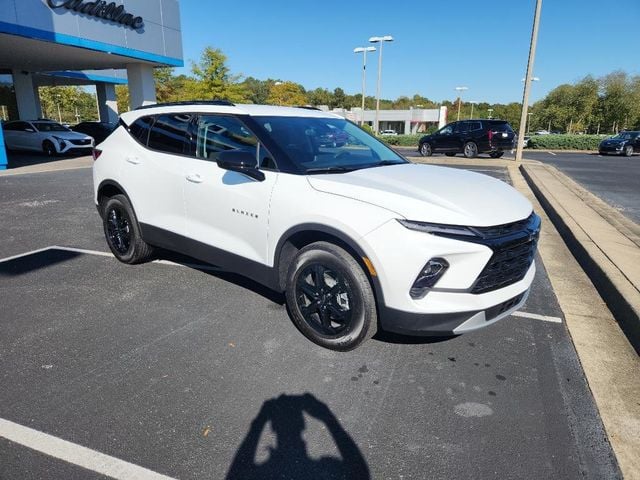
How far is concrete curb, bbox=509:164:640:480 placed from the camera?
95.2 inches

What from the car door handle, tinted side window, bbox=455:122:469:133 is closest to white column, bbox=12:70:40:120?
tinted side window, bbox=455:122:469:133

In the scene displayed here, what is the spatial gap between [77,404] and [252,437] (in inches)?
44.0

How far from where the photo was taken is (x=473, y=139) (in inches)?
806

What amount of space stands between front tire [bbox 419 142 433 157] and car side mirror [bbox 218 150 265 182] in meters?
20.1

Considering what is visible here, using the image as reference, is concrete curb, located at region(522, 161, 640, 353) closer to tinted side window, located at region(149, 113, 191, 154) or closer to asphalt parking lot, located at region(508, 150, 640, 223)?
asphalt parking lot, located at region(508, 150, 640, 223)

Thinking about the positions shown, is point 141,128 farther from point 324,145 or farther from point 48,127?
point 48,127

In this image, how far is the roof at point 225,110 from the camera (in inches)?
154

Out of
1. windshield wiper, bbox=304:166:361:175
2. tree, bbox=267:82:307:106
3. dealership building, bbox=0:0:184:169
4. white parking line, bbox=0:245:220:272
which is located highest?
tree, bbox=267:82:307:106

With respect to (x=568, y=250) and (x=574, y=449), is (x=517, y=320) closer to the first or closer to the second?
(x=574, y=449)

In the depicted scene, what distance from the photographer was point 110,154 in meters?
4.97

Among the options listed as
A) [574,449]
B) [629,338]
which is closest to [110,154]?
[574,449]

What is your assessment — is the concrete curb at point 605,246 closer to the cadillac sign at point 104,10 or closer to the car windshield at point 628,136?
the cadillac sign at point 104,10

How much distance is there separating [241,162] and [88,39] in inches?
668

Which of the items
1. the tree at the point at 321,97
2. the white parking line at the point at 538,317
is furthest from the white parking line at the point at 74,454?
the tree at the point at 321,97
